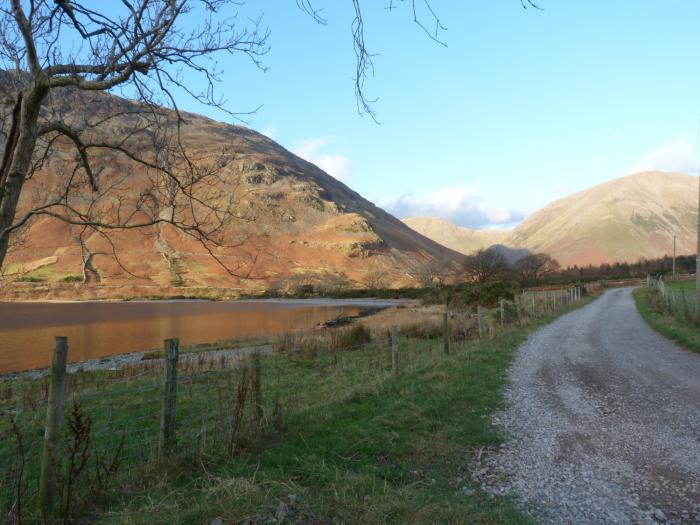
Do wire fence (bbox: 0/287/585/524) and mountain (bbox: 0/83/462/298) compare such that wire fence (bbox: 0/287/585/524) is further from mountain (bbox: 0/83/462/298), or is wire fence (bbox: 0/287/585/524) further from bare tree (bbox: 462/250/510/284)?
bare tree (bbox: 462/250/510/284)

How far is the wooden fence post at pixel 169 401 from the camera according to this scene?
5.30 m

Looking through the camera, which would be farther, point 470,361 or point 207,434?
point 470,361

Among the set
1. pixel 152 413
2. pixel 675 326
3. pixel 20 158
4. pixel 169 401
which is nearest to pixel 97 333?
pixel 152 413

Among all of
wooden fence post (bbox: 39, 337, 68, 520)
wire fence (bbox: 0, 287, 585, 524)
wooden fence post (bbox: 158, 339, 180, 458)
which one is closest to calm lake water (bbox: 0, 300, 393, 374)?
wire fence (bbox: 0, 287, 585, 524)

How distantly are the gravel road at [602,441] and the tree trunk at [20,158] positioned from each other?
5.43m

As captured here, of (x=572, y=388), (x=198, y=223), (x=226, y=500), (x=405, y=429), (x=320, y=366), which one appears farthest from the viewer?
(x=320, y=366)

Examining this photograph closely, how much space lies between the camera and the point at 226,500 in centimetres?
380

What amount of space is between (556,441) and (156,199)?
243 inches

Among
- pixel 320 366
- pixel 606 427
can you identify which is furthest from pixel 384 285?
pixel 606 427

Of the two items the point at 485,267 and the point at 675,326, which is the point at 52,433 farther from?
the point at 485,267

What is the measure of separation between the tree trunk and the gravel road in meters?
5.43

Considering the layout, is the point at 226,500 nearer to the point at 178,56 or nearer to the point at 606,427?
the point at 178,56

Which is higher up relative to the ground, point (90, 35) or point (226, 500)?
point (90, 35)

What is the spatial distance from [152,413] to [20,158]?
6547mm
